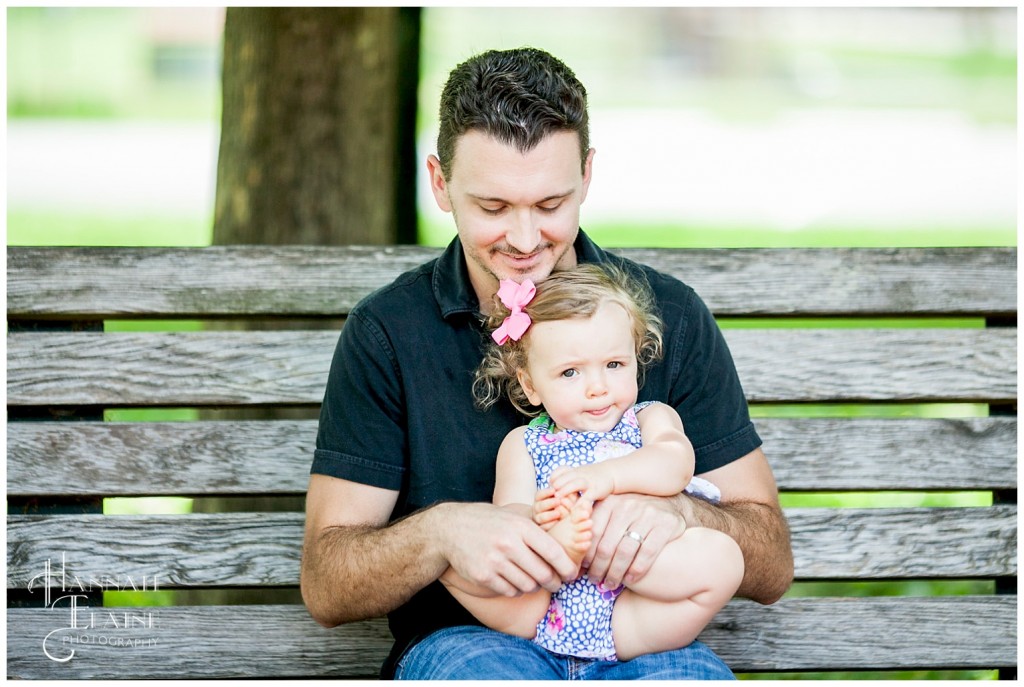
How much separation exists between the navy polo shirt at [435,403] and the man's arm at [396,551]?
0.23ft

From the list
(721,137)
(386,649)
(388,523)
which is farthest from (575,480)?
(721,137)

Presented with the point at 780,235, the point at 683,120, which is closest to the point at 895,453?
the point at 780,235

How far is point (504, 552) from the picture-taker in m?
2.06

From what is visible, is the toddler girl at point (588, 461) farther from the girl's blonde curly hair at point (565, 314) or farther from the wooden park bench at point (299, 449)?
the wooden park bench at point (299, 449)

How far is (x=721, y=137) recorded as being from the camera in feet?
31.3

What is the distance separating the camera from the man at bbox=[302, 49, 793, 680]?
226 cm

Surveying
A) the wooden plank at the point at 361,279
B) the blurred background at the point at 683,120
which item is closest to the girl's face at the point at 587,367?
the wooden plank at the point at 361,279

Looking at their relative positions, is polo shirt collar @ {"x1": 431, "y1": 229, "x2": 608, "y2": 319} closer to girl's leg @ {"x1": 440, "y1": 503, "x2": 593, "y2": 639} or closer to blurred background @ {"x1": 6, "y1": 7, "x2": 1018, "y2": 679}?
girl's leg @ {"x1": 440, "y1": 503, "x2": 593, "y2": 639}

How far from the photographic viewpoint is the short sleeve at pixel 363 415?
2.40 meters

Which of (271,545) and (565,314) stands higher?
(565,314)

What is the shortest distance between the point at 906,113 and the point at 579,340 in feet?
27.1

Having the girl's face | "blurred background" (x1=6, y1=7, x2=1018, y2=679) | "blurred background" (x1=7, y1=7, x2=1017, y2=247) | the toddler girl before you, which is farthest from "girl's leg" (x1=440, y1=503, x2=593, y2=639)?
"blurred background" (x1=7, y1=7, x2=1017, y2=247)

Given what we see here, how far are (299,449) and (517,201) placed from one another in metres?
0.98

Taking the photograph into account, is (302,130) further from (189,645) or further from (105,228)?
(105,228)
